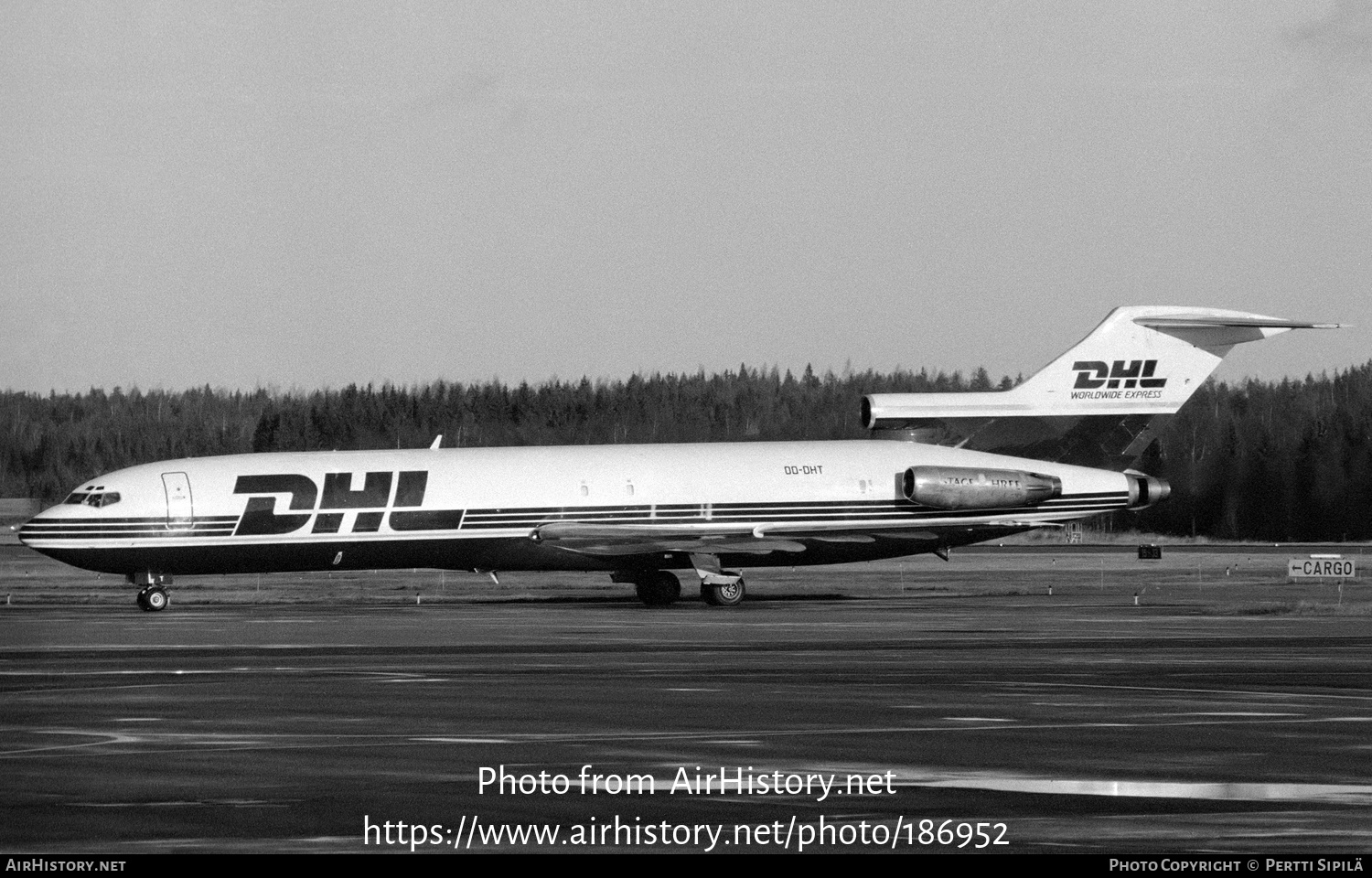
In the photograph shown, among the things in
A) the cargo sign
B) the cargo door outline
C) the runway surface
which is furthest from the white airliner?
the runway surface

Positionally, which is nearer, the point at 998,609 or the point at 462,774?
the point at 462,774

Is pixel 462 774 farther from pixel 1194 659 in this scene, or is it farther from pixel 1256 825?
pixel 1194 659

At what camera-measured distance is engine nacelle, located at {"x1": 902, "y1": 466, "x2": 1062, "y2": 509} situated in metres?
45.6

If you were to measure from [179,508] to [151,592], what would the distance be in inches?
73.2

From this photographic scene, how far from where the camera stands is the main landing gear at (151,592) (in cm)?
4241

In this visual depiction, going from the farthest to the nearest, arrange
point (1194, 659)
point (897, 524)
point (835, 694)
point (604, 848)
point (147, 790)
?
point (897, 524) → point (1194, 659) → point (835, 694) → point (147, 790) → point (604, 848)

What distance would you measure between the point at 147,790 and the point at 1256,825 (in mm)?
7273

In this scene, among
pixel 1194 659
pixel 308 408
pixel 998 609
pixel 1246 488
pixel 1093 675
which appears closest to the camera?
pixel 1093 675

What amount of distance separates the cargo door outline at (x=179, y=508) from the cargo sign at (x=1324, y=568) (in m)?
23.8

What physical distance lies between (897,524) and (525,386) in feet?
257

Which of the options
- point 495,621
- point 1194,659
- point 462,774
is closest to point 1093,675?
point 1194,659

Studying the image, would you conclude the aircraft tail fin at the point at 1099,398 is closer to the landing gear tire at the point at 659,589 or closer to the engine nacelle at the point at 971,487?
the engine nacelle at the point at 971,487

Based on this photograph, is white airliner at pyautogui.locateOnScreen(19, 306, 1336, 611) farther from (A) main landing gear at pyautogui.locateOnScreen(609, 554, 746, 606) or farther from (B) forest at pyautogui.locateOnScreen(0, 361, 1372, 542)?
(B) forest at pyautogui.locateOnScreen(0, 361, 1372, 542)

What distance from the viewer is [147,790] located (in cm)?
1379
